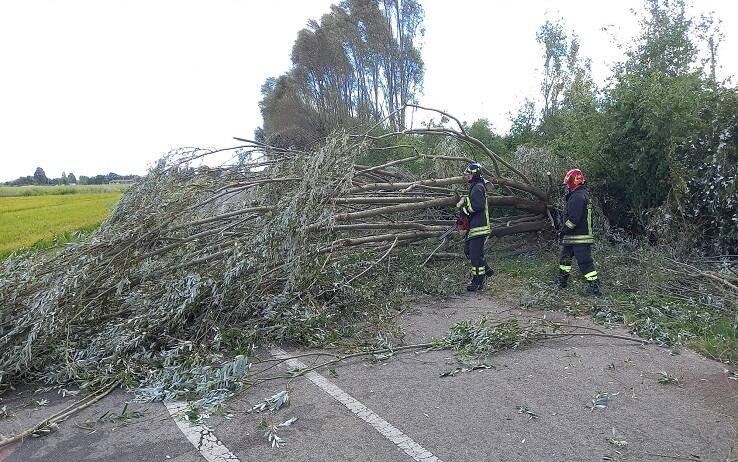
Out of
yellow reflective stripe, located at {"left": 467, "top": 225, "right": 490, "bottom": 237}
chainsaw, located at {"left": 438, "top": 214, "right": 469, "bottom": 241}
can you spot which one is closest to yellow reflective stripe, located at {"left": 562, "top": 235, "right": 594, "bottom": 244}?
yellow reflective stripe, located at {"left": 467, "top": 225, "right": 490, "bottom": 237}

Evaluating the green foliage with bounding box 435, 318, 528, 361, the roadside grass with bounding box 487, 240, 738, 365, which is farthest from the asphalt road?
the roadside grass with bounding box 487, 240, 738, 365

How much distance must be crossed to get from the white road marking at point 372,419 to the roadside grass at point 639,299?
9.19 feet

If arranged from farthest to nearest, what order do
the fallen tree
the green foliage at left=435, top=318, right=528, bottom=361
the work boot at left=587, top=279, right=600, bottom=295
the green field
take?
the green field < the work boot at left=587, top=279, right=600, bottom=295 < the green foliage at left=435, top=318, right=528, bottom=361 < the fallen tree

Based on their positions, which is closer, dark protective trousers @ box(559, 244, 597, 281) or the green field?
dark protective trousers @ box(559, 244, 597, 281)

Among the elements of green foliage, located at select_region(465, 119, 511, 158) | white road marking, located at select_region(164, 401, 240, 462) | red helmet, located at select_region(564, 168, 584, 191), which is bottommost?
white road marking, located at select_region(164, 401, 240, 462)

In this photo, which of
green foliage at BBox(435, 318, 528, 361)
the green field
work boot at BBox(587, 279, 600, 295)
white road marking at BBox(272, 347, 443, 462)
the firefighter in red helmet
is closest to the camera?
white road marking at BBox(272, 347, 443, 462)

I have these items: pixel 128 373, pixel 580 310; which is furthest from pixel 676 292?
pixel 128 373

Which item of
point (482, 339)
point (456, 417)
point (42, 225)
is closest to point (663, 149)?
point (482, 339)

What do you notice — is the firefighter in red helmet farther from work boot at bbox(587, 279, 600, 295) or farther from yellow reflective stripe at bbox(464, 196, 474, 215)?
yellow reflective stripe at bbox(464, 196, 474, 215)

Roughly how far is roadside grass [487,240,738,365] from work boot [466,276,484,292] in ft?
0.55

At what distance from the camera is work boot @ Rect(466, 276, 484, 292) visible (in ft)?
23.6

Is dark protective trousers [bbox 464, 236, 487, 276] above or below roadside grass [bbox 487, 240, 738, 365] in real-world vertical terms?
above

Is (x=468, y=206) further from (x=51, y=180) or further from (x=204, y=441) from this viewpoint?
(x=51, y=180)

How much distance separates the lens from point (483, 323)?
5.23m
